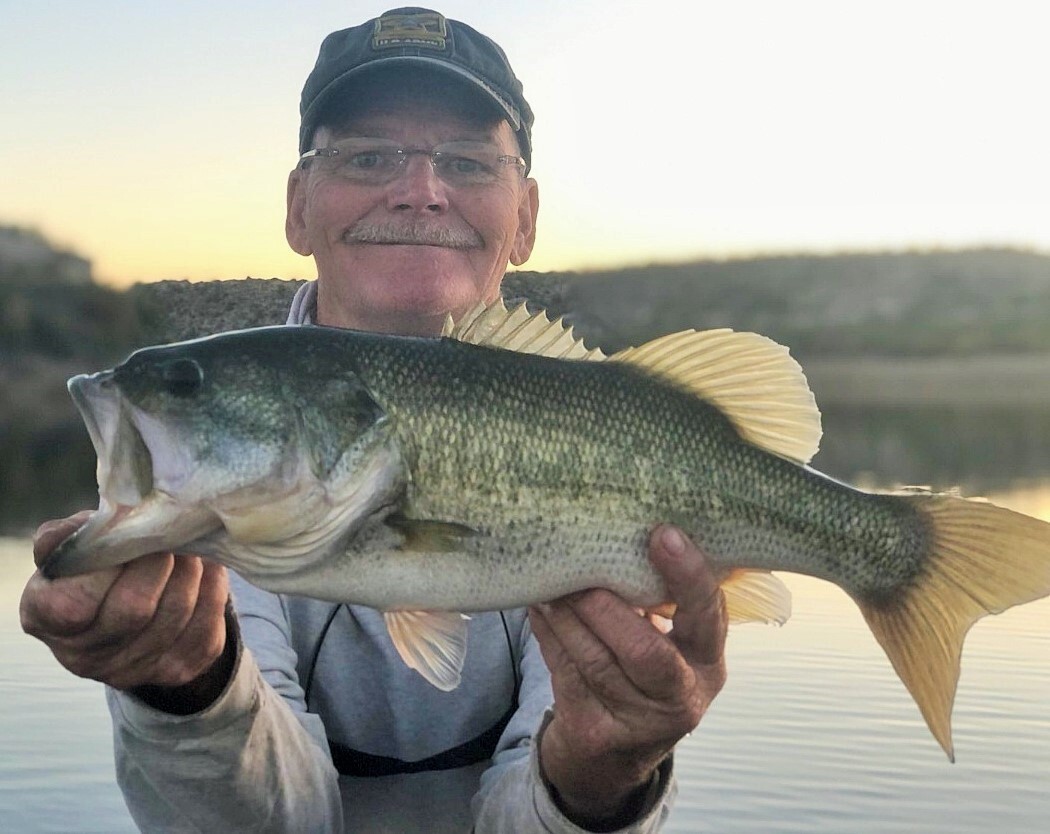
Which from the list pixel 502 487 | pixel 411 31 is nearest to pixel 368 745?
pixel 502 487

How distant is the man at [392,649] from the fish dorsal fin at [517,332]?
1.54ft

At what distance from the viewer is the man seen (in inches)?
97.0

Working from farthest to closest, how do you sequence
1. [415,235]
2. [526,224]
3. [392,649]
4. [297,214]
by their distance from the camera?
[526,224] < [297,214] < [415,235] < [392,649]

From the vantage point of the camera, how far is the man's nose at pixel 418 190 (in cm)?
425

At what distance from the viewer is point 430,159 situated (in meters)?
4.44

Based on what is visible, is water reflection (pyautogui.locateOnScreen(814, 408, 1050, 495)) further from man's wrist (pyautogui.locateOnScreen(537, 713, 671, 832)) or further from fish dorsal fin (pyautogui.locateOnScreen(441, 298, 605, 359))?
fish dorsal fin (pyautogui.locateOnScreen(441, 298, 605, 359))

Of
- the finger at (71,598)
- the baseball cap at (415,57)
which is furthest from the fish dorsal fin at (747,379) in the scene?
the baseball cap at (415,57)

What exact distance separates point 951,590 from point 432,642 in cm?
113

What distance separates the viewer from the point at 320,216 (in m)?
4.41

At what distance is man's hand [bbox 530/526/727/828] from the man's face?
173cm

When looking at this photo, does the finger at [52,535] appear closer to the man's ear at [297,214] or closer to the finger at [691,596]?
the finger at [691,596]

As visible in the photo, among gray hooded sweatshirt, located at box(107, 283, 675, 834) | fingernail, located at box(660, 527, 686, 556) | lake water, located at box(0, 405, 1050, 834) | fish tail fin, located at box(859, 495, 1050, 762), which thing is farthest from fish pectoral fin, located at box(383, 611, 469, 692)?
lake water, located at box(0, 405, 1050, 834)

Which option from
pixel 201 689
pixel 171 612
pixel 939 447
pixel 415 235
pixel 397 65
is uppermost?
pixel 397 65

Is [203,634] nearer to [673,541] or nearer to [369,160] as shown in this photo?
[673,541]
